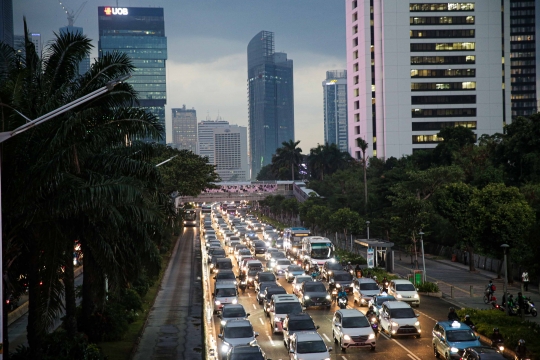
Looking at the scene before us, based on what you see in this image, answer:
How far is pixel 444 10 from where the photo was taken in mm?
131375

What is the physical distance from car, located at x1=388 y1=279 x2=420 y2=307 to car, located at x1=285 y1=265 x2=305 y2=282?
11347 millimetres

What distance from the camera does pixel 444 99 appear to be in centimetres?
13125

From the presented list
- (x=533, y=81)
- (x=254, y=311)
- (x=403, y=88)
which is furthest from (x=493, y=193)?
(x=533, y=81)

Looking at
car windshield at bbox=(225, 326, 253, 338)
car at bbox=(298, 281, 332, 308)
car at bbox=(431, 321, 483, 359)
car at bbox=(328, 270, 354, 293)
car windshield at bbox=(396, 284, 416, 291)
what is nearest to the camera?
car at bbox=(431, 321, 483, 359)

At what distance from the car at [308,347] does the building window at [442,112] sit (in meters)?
111

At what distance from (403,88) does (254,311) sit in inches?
3926

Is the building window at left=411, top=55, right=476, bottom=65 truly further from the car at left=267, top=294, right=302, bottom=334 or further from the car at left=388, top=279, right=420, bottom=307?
the car at left=267, top=294, right=302, bottom=334

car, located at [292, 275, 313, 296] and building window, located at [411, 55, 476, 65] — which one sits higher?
building window, located at [411, 55, 476, 65]

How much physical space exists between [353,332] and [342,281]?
17036mm

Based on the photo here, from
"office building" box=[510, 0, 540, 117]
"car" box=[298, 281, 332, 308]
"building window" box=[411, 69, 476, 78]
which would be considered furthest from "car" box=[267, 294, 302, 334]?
"office building" box=[510, 0, 540, 117]

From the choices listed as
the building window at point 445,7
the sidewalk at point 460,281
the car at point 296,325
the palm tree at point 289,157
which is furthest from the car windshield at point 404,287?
the palm tree at point 289,157

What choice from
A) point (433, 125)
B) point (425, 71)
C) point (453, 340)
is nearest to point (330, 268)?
point (453, 340)

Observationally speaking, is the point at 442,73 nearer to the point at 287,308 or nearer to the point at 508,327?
the point at 287,308

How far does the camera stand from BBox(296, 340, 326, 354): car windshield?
75.0 ft
